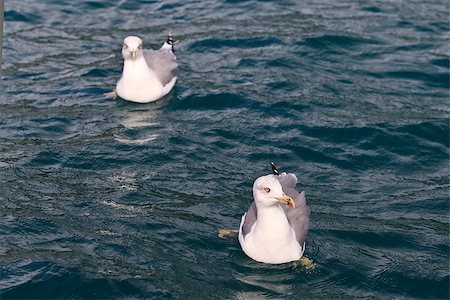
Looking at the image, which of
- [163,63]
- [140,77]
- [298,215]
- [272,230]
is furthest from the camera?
[163,63]

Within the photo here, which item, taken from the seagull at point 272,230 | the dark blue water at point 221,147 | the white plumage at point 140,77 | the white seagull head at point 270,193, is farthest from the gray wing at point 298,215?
the white plumage at point 140,77

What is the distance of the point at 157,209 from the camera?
11219 mm

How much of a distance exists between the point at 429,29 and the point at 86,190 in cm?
Result: 885

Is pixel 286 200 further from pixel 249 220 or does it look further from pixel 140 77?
pixel 140 77

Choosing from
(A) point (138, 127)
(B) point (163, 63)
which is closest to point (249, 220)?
(A) point (138, 127)

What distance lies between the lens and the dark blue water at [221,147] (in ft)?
32.4

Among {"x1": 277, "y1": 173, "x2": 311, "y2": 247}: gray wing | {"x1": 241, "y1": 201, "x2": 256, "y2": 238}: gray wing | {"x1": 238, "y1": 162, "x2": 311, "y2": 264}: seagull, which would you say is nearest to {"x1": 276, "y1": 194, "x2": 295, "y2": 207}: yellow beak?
{"x1": 238, "y1": 162, "x2": 311, "y2": 264}: seagull

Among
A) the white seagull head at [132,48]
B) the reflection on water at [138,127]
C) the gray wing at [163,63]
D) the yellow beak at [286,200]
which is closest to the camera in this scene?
the yellow beak at [286,200]

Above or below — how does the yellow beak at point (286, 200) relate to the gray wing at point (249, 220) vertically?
above

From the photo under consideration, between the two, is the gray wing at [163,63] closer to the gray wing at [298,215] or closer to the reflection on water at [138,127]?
the reflection on water at [138,127]

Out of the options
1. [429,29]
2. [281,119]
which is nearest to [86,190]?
[281,119]

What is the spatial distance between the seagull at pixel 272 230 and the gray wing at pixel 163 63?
16.9 ft

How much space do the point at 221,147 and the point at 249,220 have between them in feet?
8.99

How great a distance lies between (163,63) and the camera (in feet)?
50.0
